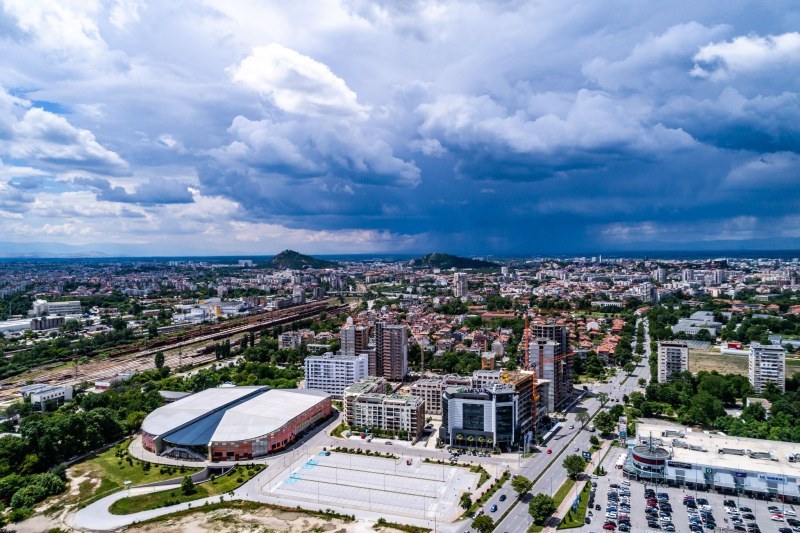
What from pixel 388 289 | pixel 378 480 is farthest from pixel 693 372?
pixel 388 289

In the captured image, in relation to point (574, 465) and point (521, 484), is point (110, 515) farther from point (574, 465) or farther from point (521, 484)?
point (574, 465)

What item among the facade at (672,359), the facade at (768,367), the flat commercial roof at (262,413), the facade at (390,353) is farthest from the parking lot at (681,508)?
the facade at (390,353)

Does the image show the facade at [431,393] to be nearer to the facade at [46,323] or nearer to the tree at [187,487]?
the tree at [187,487]

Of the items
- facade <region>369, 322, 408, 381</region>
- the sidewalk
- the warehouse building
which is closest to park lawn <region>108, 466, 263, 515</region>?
the warehouse building

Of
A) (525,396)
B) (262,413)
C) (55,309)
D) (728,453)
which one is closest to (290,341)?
(262,413)

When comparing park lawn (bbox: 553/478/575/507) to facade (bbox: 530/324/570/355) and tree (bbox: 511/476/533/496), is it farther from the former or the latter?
facade (bbox: 530/324/570/355)

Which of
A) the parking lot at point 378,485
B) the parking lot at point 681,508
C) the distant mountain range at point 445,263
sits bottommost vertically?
the parking lot at point 378,485
